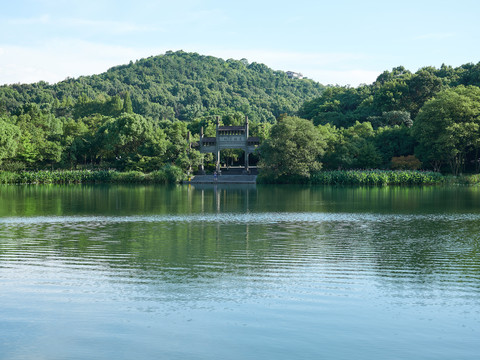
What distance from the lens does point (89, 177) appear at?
63188 mm

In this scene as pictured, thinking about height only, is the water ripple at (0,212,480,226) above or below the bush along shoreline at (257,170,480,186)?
below

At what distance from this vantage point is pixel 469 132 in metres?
52.1

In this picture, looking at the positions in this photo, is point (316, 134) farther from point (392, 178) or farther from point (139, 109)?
point (139, 109)

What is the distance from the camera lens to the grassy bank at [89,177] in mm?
61594

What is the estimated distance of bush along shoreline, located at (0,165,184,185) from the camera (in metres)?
61.6

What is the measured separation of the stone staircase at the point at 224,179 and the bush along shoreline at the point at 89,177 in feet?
6.45

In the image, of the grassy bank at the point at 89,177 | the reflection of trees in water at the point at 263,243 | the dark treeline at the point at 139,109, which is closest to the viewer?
the reflection of trees in water at the point at 263,243

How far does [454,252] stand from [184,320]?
9.49m

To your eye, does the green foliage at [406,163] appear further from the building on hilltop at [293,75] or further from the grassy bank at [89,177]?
the building on hilltop at [293,75]

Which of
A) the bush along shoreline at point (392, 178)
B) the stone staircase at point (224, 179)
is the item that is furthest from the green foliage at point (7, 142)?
the bush along shoreline at point (392, 178)

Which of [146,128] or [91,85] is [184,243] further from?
[91,85]

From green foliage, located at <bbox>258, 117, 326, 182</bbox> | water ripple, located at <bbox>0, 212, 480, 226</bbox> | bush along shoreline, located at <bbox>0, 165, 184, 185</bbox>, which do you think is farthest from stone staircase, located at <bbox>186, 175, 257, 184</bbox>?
water ripple, located at <bbox>0, 212, 480, 226</bbox>

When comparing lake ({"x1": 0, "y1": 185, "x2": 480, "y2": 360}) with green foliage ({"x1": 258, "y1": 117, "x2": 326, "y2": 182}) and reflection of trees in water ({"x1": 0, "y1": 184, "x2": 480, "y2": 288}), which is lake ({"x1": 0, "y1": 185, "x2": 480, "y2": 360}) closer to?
reflection of trees in water ({"x1": 0, "y1": 184, "x2": 480, "y2": 288})

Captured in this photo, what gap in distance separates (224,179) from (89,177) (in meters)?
15.9
